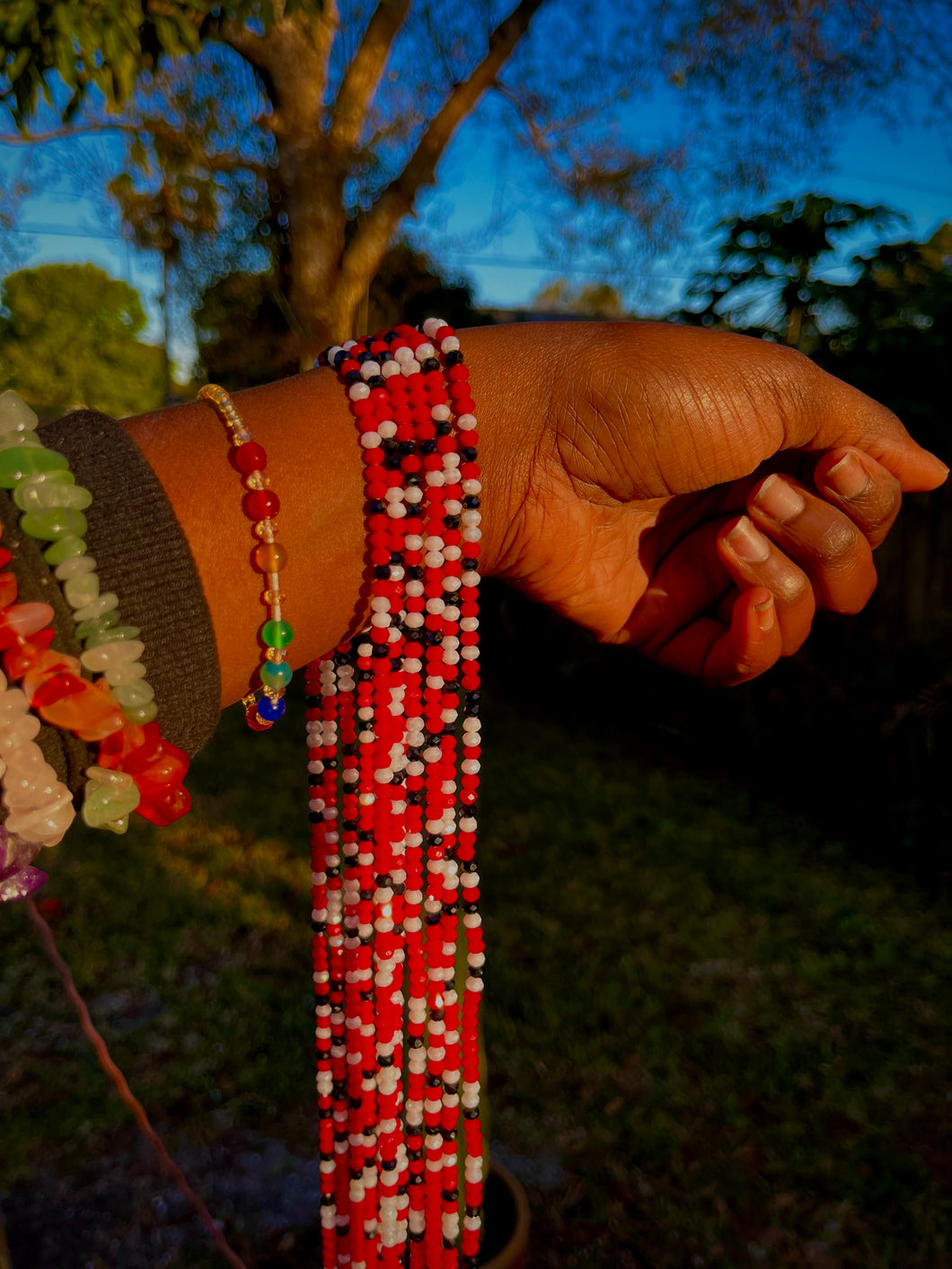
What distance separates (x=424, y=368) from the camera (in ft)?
4.78

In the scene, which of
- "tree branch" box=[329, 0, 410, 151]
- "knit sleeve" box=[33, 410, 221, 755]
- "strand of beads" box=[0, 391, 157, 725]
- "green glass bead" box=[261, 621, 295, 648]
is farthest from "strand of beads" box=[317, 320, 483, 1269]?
"tree branch" box=[329, 0, 410, 151]

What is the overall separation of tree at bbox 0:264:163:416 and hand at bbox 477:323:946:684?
2190 centimetres

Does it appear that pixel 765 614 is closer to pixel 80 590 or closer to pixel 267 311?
pixel 80 590

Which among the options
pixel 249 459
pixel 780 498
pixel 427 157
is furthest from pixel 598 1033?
pixel 427 157

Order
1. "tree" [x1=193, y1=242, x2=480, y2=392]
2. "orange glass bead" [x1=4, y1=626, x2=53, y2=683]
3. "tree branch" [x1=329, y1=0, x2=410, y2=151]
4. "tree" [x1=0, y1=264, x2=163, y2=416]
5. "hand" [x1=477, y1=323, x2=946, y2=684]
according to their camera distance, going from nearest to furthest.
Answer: "orange glass bead" [x1=4, y1=626, x2=53, y2=683] → "hand" [x1=477, y1=323, x2=946, y2=684] → "tree branch" [x1=329, y1=0, x2=410, y2=151] → "tree" [x1=193, y1=242, x2=480, y2=392] → "tree" [x1=0, y1=264, x2=163, y2=416]

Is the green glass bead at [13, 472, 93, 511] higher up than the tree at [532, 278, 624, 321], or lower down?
lower down

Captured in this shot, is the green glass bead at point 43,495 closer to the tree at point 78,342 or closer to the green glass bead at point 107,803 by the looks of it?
the green glass bead at point 107,803

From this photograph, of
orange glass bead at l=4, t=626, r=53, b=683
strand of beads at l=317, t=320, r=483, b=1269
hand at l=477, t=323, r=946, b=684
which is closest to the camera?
orange glass bead at l=4, t=626, r=53, b=683

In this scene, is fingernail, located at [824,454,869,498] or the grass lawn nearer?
fingernail, located at [824,454,869,498]

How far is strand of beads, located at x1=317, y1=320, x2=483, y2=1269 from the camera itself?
4.76ft

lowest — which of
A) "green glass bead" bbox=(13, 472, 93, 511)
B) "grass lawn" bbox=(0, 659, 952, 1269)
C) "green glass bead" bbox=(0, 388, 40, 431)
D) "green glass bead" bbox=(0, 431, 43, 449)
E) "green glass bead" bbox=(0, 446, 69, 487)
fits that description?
"grass lawn" bbox=(0, 659, 952, 1269)

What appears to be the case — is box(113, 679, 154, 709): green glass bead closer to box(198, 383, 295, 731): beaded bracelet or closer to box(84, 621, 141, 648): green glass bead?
box(84, 621, 141, 648): green glass bead

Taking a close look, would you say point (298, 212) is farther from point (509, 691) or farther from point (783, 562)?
point (509, 691)

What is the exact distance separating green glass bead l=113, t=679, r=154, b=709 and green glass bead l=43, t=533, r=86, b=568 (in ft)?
0.57
